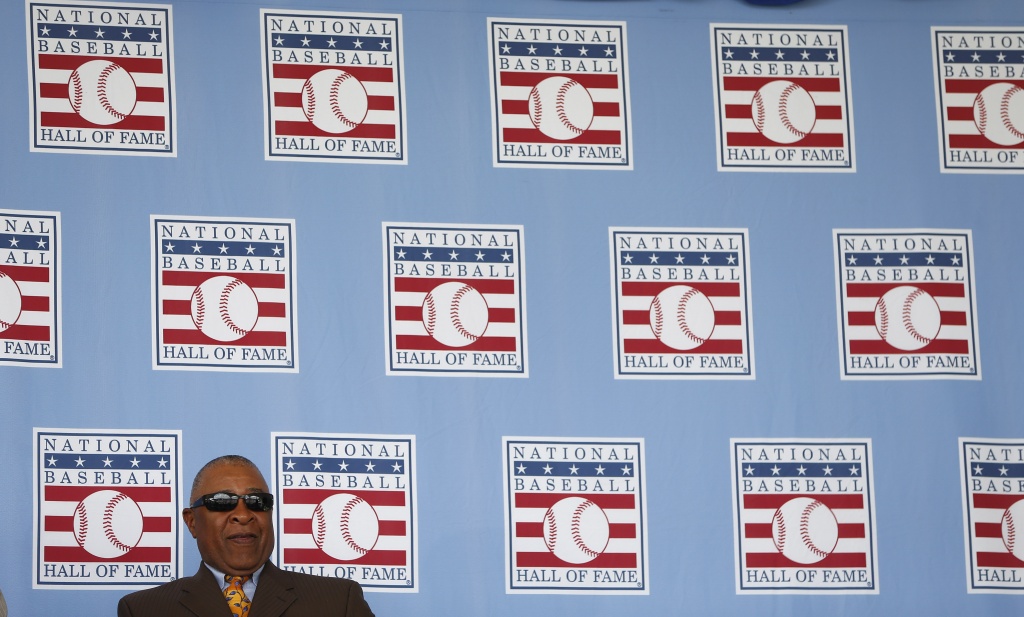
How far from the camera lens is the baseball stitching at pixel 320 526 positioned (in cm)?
377

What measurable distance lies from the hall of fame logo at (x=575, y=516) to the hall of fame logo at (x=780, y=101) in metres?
0.93

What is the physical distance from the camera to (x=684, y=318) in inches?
157

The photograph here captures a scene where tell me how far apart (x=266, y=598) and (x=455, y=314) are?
0.97 m

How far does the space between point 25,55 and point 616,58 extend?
5.37 ft

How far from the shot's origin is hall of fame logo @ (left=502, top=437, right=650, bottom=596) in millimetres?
3830

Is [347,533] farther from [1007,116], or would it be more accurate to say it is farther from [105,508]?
[1007,116]

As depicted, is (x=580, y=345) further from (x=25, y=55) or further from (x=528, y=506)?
(x=25, y=55)

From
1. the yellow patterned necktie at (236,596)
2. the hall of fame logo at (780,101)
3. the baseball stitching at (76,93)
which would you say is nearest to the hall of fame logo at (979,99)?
the hall of fame logo at (780,101)

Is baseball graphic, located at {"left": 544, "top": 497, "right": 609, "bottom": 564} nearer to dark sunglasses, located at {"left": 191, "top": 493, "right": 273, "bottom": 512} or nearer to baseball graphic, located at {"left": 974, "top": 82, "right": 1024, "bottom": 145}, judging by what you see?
dark sunglasses, located at {"left": 191, "top": 493, "right": 273, "bottom": 512}

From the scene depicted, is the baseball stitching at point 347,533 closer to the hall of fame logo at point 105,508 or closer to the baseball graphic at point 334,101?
the hall of fame logo at point 105,508

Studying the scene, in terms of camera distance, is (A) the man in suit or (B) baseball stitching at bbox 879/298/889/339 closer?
(A) the man in suit

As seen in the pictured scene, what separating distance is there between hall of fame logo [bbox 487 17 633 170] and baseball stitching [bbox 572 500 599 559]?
0.95m

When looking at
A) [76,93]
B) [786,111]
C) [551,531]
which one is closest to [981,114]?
[786,111]

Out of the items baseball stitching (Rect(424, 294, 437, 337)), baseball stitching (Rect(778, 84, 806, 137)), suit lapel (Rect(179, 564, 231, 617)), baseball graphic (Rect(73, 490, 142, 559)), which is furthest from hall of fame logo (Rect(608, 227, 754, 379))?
baseball graphic (Rect(73, 490, 142, 559))
